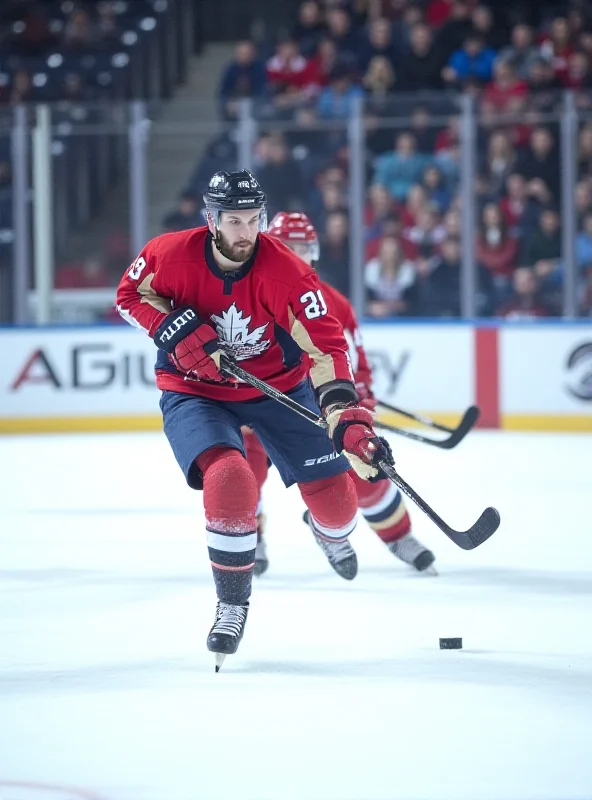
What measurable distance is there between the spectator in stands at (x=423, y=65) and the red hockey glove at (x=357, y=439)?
6.78 m

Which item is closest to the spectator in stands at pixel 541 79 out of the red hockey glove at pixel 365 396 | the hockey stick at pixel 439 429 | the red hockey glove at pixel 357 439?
the hockey stick at pixel 439 429

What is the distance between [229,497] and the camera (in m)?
3.16

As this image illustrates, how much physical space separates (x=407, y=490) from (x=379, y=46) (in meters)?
7.02

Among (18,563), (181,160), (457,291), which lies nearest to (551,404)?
(457,291)

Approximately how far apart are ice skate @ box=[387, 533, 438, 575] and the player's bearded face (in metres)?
1.39

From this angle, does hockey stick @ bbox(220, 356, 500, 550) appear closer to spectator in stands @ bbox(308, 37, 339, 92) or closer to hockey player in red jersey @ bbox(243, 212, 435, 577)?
hockey player in red jersey @ bbox(243, 212, 435, 577)

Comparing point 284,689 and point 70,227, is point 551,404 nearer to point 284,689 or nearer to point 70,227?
point 70,227

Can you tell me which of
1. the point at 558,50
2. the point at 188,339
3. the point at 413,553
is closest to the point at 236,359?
the point at 188,339

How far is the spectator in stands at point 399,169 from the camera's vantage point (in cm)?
878

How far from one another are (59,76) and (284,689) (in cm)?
827

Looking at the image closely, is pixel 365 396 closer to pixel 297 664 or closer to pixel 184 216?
pixel 297 664

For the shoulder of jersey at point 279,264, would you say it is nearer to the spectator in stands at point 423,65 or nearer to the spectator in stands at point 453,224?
the spectator in stands at point 453,224

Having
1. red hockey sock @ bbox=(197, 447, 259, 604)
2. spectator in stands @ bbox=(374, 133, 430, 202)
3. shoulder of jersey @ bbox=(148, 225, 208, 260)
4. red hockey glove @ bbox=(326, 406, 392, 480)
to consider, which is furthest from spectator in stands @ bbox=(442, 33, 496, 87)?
red hockey sock @ bbox=(197, 447, 259, 604)

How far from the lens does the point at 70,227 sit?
9023mm
